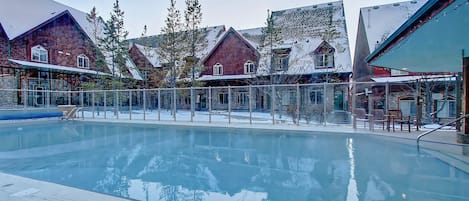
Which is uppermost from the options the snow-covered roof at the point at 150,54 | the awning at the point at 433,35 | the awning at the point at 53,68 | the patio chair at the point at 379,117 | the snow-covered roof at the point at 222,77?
the snow-covered roof at the point at 150,54

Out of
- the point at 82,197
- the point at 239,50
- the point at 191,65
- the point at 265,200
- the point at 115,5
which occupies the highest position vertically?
the point at 115,5

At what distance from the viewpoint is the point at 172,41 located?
58.1 feet

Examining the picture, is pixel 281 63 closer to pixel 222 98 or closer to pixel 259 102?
pixel 259 102

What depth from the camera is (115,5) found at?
19.0 metres

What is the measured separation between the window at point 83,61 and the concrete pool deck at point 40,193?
19216 millimetres

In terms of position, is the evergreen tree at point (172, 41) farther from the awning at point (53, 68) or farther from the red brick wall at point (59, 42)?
the red brick wall at point (59, 42)

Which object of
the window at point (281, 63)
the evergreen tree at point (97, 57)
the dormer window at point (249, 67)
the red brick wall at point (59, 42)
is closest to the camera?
the red brick wall at point (59, 42)

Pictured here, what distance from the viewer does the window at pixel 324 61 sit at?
17.1m

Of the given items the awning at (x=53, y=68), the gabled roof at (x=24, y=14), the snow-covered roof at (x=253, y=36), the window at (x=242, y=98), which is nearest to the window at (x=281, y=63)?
the snow-covered roof at (x=253, y=36)

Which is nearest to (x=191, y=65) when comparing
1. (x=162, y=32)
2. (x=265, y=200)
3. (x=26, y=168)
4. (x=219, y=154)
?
(x=162, y=32)

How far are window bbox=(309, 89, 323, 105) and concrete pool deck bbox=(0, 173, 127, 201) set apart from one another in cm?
874

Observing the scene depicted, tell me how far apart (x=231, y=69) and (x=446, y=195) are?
17427 millimetres

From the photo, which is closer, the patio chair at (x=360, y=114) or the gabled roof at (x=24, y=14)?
the patio chair at (x=360, y=114)

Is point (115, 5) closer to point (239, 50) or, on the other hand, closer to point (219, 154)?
point (239, 50)
